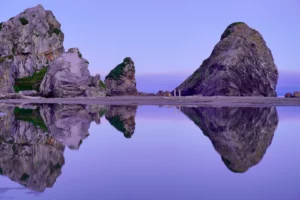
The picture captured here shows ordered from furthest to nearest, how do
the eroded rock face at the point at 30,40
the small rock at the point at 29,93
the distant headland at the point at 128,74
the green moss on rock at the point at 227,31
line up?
the eroded rock face at the point at 30,40 < the green moss on rock at the point at 227,31 < the small rock at the point at 29,93 < the distant headland at the point at 128,74

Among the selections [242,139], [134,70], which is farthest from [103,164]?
[134,70]

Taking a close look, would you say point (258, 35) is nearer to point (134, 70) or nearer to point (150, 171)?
point (134, 70)

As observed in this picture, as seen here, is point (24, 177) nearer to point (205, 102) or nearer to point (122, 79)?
point (205, 102)

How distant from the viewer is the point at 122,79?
7569 cm

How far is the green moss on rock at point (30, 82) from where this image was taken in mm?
70556

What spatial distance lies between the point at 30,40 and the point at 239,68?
4528cm

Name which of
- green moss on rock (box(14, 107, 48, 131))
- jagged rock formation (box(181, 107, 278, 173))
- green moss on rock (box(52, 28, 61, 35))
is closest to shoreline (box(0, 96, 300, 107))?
green moss on rock (box(14, 107, 48, 131))

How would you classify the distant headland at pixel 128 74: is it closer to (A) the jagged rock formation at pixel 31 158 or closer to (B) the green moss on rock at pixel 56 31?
(B) the green moss on rock at pixel 56 31

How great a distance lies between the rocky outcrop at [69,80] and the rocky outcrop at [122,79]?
1204 cm

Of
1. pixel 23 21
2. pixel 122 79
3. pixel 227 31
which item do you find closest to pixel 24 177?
pixel 227 31

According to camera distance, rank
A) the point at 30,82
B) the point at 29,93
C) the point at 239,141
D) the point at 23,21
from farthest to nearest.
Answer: the point at 23,21 < the point at 30,82 < the point at 29,93 < the point at 239,141

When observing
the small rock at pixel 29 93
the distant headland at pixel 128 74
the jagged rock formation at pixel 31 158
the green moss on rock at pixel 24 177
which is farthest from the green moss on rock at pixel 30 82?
the green moss on rock at pixel 24 177

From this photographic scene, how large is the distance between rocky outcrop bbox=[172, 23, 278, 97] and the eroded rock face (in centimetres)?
3335

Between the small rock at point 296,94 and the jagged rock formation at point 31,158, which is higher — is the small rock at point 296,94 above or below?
above
